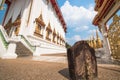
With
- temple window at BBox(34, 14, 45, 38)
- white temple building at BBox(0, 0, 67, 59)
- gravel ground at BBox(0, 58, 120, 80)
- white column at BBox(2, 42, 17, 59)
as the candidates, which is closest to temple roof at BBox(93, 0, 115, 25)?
gravel ground at BBox(0, 58, 120, 80)

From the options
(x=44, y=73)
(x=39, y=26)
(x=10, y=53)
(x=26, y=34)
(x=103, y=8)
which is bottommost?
(x=44, y=73)

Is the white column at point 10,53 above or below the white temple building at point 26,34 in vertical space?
below

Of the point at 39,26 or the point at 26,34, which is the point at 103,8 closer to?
the point at 26,34

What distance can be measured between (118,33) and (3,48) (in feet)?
20.1

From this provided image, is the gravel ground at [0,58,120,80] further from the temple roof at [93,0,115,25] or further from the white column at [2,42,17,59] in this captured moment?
the white column at [2,42,17,59]

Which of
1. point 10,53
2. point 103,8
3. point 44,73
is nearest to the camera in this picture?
point 44,73

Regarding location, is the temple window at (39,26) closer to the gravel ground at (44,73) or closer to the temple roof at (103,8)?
the temple roof at (103,8)

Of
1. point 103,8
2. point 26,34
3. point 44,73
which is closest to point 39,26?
point 26,34

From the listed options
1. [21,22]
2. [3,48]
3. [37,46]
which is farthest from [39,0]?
[3,48]

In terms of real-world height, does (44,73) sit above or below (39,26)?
below

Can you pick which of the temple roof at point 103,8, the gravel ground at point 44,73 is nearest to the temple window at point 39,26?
the temple roof at point 103,8

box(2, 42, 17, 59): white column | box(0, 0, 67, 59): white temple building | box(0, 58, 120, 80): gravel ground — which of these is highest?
box(0, 0, 67, 59): white temple building

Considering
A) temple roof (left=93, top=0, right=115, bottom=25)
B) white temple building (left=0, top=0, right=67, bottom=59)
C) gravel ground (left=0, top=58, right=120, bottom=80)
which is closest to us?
gravel ground (left=0, top=58, right=120, bottom=80)

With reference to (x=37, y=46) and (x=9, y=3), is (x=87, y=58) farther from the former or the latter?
(x=9, y=3)
